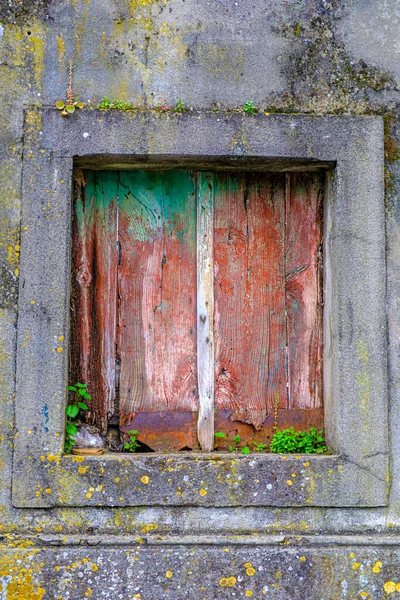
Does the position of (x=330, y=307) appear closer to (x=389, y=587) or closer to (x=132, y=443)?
(x=132, y=443)

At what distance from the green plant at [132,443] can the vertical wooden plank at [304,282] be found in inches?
35.2

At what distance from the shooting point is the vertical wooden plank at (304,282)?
144 inches

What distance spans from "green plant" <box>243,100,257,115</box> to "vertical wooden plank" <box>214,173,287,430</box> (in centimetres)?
38

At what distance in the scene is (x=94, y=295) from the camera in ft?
11.9

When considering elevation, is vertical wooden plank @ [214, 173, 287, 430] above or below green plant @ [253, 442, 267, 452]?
above

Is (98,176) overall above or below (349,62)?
below

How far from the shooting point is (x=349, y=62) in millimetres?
3479

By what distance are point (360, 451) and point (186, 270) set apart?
133 cm

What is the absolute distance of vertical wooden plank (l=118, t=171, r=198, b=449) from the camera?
11.9ft

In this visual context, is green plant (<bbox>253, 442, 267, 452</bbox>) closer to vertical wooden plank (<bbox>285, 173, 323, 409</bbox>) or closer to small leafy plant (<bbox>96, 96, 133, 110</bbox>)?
vertical wooden plank (<bbox>285, 173, 323, 409</bbox>)

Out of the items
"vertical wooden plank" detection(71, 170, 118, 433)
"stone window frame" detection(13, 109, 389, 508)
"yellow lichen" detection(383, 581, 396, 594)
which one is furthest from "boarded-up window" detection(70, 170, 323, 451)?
"yellow lichen" detection(383, 581, 396, 594)

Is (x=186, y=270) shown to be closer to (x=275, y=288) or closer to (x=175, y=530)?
(x=275, y=288)

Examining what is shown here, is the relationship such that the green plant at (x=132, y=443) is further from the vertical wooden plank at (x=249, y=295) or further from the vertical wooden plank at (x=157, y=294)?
the vertical wooden plank at (x=249, y=295)

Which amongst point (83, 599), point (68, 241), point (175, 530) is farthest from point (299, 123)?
point (83, 599)
